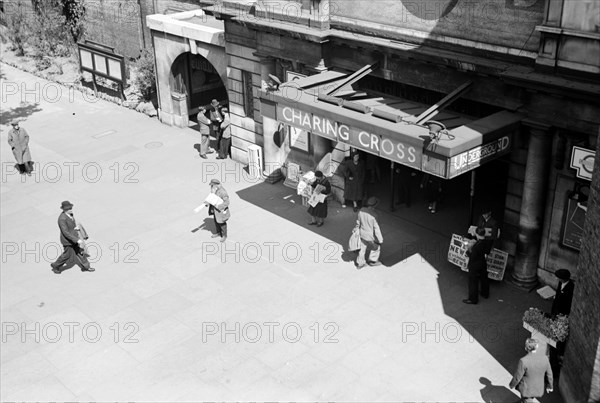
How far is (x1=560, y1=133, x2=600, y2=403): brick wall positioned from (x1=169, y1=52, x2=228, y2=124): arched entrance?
1718cm

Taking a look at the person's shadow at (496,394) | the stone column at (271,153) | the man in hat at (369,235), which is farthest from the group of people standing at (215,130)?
the person's shadow at (496,394)

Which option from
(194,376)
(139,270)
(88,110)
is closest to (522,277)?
(194,376)

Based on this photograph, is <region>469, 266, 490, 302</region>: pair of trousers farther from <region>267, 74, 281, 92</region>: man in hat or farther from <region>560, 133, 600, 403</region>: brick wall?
<region>267, 74, 281, 92</region>: man in hat

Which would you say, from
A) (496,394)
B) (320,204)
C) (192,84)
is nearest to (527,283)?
(496,394)

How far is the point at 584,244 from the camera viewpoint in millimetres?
12555

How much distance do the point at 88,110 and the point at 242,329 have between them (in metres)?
18.1

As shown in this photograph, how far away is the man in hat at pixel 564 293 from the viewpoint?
14.3 meters

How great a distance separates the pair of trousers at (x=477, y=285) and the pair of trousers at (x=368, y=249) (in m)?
2.41

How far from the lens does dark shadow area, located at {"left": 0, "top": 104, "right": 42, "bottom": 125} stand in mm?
30375

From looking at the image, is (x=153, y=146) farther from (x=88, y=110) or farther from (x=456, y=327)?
(x=456, y=327)

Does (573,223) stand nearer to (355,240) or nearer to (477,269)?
(477,269)

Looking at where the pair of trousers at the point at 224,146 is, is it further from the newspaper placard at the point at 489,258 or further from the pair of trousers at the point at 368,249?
the newspaper placard at the point at 489,258

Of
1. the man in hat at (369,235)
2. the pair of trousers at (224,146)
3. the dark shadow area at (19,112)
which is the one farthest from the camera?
the dark shadow area at (19,112)

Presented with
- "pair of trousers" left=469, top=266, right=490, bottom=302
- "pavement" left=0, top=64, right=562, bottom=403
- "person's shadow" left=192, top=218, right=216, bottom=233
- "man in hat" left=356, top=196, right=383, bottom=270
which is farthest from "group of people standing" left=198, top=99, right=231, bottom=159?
"pair of trousers" left=469, top=266, right=490, bottom=302
